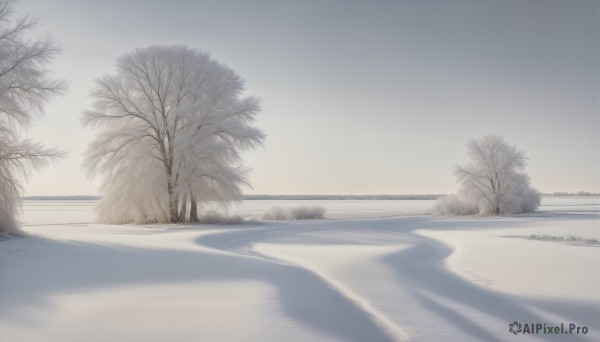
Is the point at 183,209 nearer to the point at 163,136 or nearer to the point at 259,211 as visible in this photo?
the point at 163,136

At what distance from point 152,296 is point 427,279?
16.6 ft

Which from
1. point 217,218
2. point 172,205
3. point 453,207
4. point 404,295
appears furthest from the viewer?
point 453,207

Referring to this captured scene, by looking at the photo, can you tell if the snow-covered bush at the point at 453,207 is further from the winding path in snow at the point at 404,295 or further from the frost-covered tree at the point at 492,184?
the winding path in snow at the point at 404,295

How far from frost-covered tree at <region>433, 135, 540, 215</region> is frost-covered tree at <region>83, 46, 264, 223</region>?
85.5 ft

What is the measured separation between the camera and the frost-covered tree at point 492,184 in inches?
1781

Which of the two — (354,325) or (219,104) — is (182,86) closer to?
(219,104)

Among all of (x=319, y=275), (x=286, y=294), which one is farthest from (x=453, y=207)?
(x=286, y=294)

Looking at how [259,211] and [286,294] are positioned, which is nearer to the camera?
[286,294]

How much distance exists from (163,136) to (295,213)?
1227 cm

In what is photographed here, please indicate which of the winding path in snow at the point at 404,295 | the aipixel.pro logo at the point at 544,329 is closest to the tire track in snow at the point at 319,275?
the winding path in snow at the point at 404,295

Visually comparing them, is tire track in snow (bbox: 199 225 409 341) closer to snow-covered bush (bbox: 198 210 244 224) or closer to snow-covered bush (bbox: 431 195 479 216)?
snow-covered bush (bbox: 198 210 244 224)

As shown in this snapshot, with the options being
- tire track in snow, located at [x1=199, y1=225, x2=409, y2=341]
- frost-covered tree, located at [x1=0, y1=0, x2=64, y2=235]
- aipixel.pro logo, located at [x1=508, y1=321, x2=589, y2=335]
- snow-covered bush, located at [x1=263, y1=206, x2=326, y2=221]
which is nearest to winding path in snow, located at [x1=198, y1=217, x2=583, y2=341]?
tire track in snow, located at [x1=199, y1=225, x2=409, y2=341]

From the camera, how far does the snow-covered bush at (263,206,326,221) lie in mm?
33938

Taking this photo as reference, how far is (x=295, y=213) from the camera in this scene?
1358 inches
